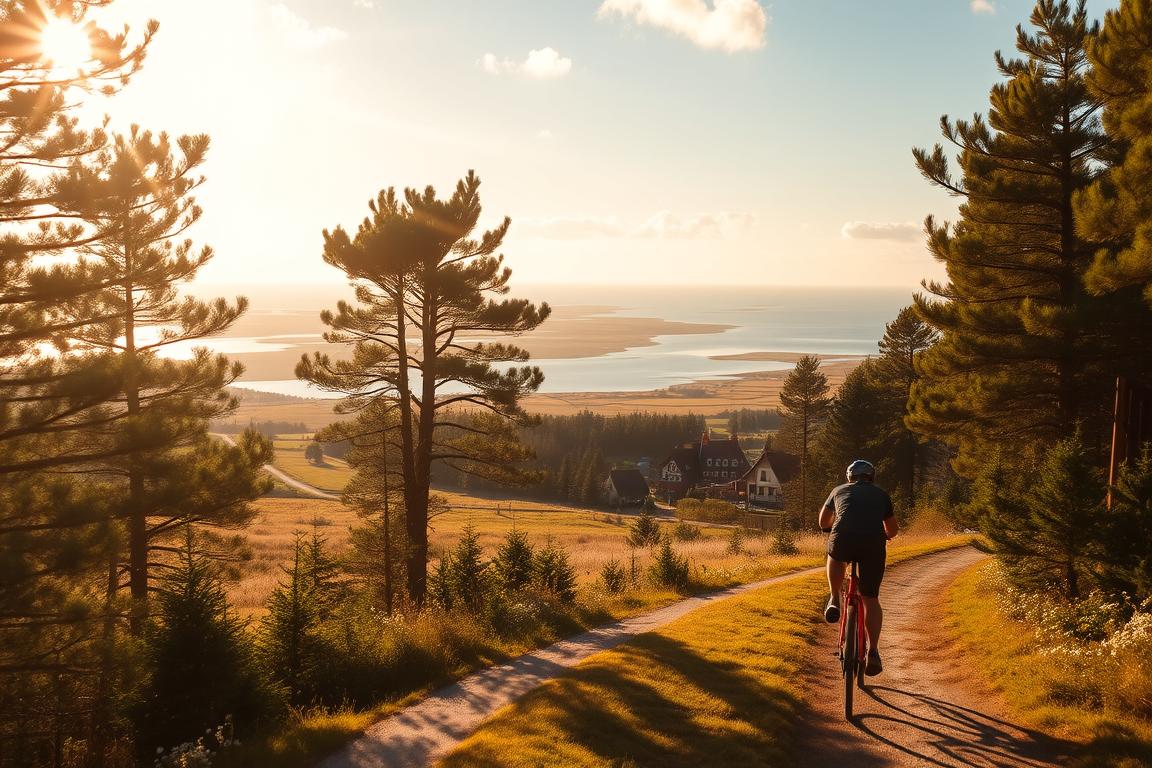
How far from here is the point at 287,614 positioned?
35.9ft

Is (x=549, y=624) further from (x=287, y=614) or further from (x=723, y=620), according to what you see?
(x=287, y=614)

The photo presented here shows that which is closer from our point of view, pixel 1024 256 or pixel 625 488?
pixel 1024 256

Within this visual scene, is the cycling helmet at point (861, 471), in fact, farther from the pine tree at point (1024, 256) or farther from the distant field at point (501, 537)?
the distant field at point (501, 537)

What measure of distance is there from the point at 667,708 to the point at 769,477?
72020 millimetres

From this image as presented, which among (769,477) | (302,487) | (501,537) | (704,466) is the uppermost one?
(769,477)

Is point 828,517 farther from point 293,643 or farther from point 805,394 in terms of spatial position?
point 805,394

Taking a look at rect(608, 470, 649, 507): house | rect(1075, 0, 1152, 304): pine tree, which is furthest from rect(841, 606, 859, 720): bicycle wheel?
rect(608, 470, 649, 507): house

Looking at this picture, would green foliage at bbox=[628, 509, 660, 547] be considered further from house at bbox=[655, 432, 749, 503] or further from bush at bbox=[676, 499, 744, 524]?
house at bbox=[655, 432, 749, 503]

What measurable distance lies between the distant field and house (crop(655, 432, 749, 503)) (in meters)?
17.4

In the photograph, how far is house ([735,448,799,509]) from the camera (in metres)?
76.9

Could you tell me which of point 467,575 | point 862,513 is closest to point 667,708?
point 862,513

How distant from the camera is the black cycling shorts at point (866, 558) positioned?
24.7 ft

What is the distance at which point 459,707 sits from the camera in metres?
9.78

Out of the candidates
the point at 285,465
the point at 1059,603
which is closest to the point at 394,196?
the point at 1059,603
